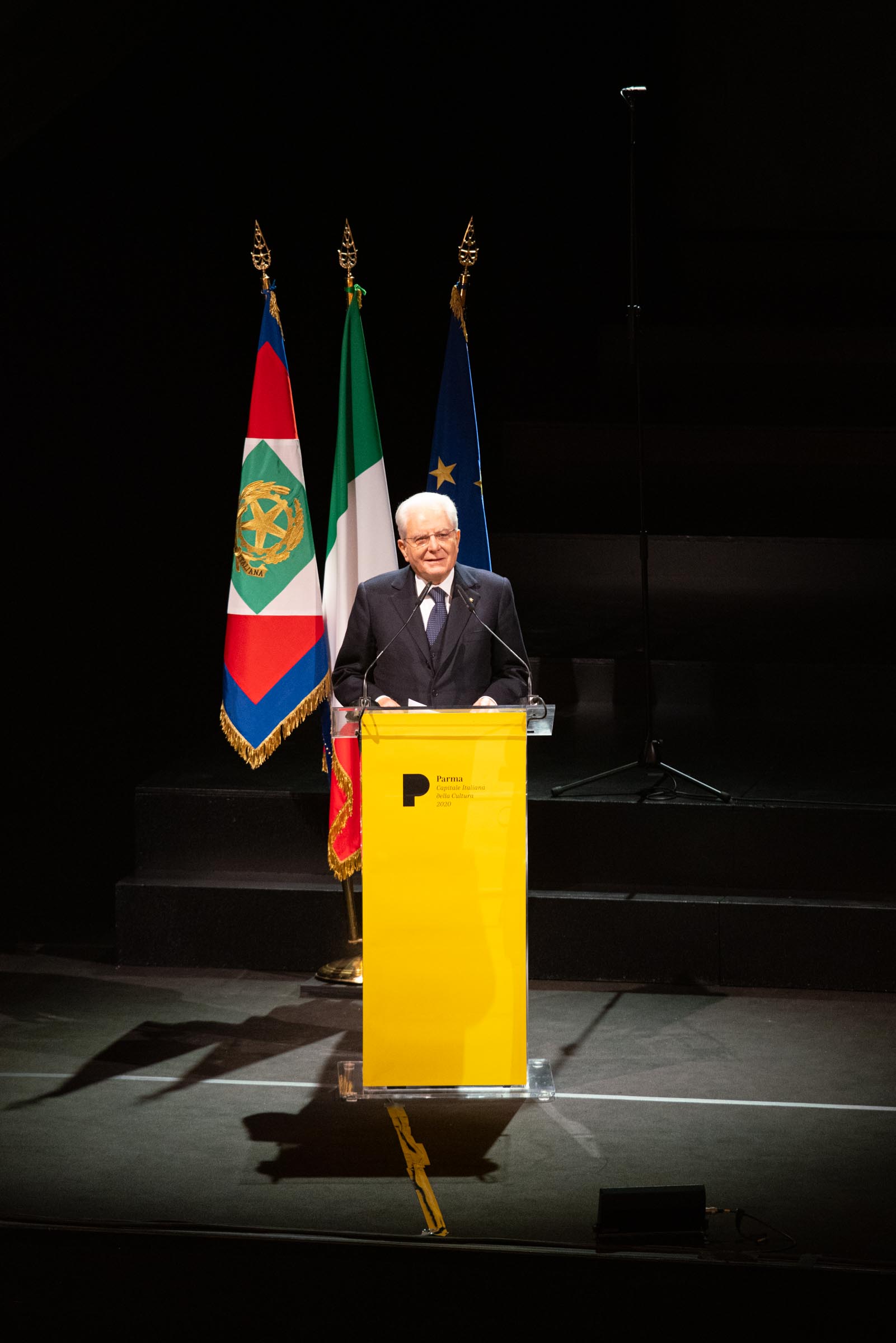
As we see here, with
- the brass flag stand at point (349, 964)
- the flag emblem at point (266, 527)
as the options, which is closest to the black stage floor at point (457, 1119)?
the brass flag stand at point (349, 964)

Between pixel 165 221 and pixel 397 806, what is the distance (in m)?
3.22

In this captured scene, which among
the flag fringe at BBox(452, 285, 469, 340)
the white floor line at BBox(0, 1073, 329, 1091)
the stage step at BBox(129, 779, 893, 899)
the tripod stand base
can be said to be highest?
the flag fringe at BBox(452, 285, 469, 340)

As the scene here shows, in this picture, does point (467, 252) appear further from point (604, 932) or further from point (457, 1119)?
point (457, 1119)

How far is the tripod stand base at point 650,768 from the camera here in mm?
5027

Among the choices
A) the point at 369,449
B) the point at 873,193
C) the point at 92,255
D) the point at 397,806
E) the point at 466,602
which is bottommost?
the point at 397,806

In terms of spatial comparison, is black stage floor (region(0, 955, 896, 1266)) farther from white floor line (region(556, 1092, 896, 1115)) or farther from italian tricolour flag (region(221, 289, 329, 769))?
italian tricolour flag (region(221, 289, 329, 769))

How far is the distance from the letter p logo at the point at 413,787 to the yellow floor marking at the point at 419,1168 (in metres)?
0.79

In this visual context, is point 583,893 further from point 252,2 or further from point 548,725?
point 252,2

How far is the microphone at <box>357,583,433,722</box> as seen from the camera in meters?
3.79

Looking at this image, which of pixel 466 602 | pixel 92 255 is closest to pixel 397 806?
pixel 466 602

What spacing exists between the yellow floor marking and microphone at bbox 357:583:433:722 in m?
0.98

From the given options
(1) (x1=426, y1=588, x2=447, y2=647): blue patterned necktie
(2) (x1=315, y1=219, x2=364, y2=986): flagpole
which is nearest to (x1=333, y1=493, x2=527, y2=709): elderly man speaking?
(1) (x1=426, y1=588, x2=447, y2=647): blue patterned necktie

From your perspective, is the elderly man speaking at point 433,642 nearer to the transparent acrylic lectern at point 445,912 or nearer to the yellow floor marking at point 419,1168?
the transparent acrylic lectern at point 445,912

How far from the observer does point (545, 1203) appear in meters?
3.39
